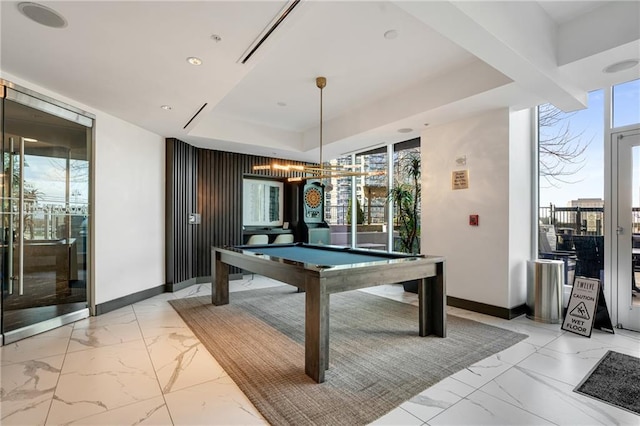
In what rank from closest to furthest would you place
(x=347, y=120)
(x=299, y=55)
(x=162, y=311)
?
(x=299, y=55), (x=162, y=311), (x=347, y=120)

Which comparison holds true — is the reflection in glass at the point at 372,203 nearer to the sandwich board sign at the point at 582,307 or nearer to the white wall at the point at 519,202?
the white wall at the point at 519,202

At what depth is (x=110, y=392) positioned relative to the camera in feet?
7.51

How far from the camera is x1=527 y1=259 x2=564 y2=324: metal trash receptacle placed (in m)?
3.79

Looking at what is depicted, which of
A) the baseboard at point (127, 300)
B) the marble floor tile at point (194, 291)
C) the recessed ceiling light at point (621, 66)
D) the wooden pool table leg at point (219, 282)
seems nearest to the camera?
the recessed ceiling light at point (621, 66)

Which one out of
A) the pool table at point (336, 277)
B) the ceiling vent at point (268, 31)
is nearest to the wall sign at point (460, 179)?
the pool table at point (336, 277)

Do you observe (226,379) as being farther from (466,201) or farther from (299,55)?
(466,201)

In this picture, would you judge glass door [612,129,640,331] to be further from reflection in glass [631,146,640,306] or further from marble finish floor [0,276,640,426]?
marble finish floor [0,276,640,426]

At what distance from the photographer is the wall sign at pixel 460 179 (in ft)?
14.2

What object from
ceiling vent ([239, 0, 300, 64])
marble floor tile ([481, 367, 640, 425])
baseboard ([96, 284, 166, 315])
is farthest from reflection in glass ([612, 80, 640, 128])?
baseboard ([96, 284, 166, 315])

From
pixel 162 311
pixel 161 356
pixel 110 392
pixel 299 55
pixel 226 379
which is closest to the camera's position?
pixel 110 392

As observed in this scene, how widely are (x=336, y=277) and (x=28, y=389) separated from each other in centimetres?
242

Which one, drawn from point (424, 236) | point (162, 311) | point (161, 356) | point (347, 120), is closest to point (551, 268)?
point (424, 236)

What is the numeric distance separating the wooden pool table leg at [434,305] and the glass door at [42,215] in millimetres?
4089

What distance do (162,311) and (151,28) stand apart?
3.41 m
